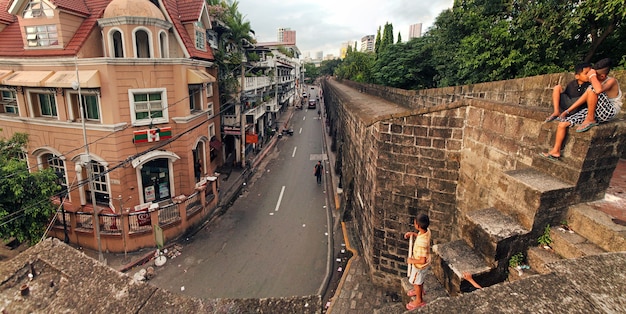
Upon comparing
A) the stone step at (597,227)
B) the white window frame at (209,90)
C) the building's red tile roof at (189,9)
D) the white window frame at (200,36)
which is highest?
the building's red tile roof at (189,9)

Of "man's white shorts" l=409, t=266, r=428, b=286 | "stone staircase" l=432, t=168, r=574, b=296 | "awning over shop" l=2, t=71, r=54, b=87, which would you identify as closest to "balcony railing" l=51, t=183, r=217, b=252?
"awning over shop" l=2, t=71, r=54, b=87

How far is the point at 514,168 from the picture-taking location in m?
5.31

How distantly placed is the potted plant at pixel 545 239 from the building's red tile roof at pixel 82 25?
14142 millimetres

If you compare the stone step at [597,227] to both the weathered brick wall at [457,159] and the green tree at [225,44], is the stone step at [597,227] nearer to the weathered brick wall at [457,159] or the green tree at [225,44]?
the weathered brick wall at [457,159]

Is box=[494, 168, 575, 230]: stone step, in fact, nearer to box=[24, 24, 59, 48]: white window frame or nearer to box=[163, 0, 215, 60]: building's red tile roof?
box=[163, 0, 215, 60]: building's red tile roof

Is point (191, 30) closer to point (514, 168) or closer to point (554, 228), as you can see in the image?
point (514, 168)

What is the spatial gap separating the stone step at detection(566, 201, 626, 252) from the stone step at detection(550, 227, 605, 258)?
0.08m

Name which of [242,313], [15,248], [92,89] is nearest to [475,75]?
[242,313]

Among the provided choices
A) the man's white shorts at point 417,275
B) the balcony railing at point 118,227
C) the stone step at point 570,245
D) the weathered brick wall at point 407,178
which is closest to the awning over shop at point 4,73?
the balcony railing at point 118,227

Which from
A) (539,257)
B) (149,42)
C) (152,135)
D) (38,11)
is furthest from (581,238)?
(38,11)

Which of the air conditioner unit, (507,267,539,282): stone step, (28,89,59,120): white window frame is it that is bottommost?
the air conditioner unit

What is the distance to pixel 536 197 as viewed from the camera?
426 cm

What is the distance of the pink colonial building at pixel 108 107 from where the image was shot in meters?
11.1

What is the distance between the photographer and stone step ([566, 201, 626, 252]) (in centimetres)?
377
